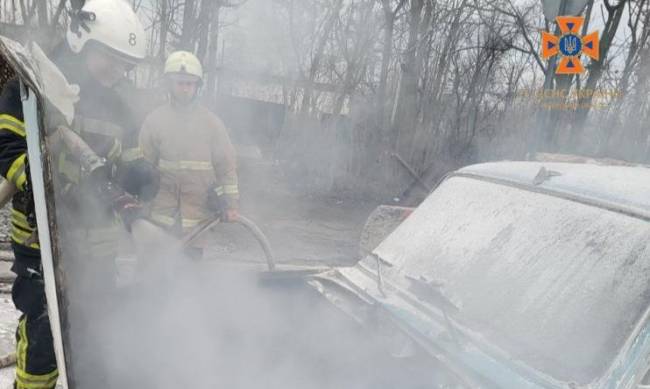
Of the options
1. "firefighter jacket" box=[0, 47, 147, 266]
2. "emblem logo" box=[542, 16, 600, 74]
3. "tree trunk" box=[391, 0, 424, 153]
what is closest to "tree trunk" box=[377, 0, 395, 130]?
"tree trunk" box=[391, 0, 424, 153]

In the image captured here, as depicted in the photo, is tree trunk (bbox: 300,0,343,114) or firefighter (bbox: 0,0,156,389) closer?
firefighter (bbox: 0,0,156,389)

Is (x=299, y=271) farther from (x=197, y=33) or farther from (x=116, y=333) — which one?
(x=197, y=33)

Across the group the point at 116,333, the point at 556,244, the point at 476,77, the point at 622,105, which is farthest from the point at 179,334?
the point at 622,105

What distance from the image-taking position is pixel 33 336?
2305mm

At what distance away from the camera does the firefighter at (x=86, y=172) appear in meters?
2.21

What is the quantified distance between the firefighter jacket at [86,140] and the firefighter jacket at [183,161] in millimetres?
802

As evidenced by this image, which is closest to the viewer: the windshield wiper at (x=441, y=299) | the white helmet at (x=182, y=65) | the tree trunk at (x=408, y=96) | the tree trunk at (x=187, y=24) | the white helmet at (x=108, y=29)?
the windshield wiper at (x=441, y=299)

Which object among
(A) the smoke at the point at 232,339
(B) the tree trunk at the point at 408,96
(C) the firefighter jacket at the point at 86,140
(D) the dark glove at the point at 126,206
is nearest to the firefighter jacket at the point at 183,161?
Answer: (C) the firefighter jacket at the point at 86,140

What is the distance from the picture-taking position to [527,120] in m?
13.1

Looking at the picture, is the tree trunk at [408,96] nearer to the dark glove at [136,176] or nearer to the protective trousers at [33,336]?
the dark glove at [136,176]

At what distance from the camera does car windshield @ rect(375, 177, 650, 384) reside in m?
1.53

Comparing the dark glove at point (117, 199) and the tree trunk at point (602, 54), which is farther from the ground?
the tree trunk at point (602, 54)

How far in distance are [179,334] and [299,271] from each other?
618 millimetres

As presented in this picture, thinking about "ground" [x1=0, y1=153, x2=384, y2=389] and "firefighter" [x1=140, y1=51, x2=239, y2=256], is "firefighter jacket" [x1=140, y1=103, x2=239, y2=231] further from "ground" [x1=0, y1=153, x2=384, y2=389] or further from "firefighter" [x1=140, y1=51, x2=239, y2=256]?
"ground" [x1=0, y1=153, x2=384, y2=389]
